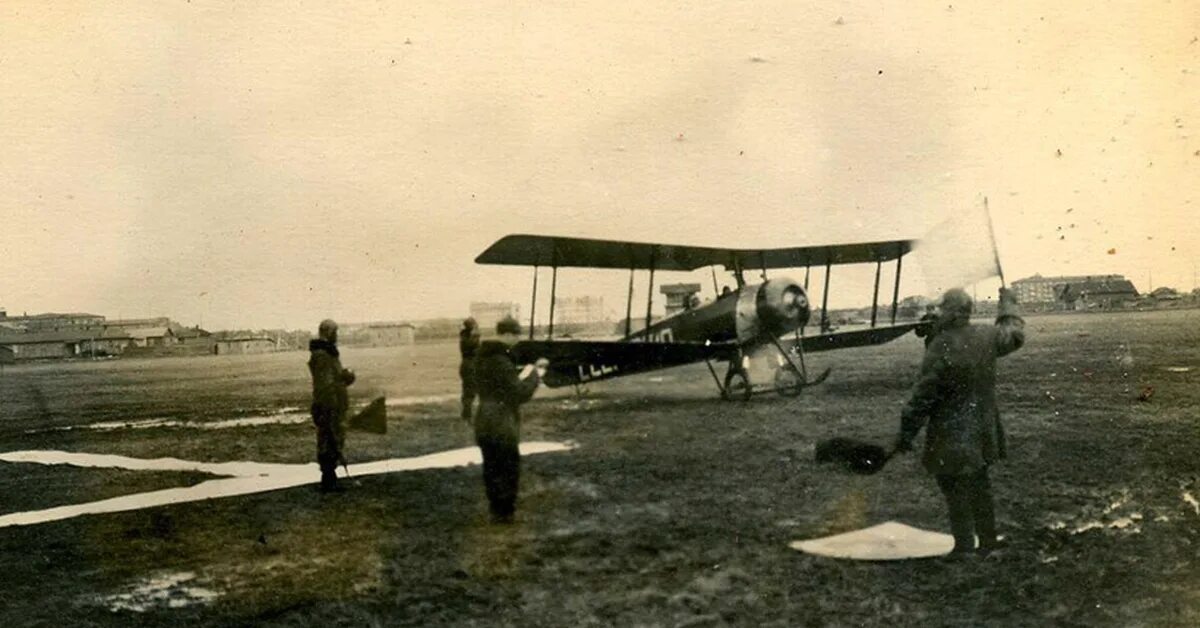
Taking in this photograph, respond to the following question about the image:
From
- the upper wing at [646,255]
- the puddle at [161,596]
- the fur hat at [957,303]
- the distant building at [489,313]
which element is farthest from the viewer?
the upper wing at [646,255]

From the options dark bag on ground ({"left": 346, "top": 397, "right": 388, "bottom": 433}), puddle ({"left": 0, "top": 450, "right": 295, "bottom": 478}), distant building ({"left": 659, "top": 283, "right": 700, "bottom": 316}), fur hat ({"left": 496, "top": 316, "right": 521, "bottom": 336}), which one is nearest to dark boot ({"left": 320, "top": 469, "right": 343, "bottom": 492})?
dark bag on ground ({"left": 346, "top": 397, "right": 388, "bottom": 433})

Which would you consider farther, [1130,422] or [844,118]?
[1130,422]

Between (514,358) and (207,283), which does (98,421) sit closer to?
(207,283)

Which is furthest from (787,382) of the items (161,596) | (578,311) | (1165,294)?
(161,596)

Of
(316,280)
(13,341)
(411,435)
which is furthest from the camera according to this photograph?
(411,435)

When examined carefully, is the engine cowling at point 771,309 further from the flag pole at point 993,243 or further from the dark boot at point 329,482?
the dark boot at point 329,482

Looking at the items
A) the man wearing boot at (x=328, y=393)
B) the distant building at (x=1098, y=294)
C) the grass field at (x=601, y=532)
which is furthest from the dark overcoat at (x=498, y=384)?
the distant building at (x=1098, y=294)

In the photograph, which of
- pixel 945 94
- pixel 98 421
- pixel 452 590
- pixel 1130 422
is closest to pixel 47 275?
pixel 452 590
